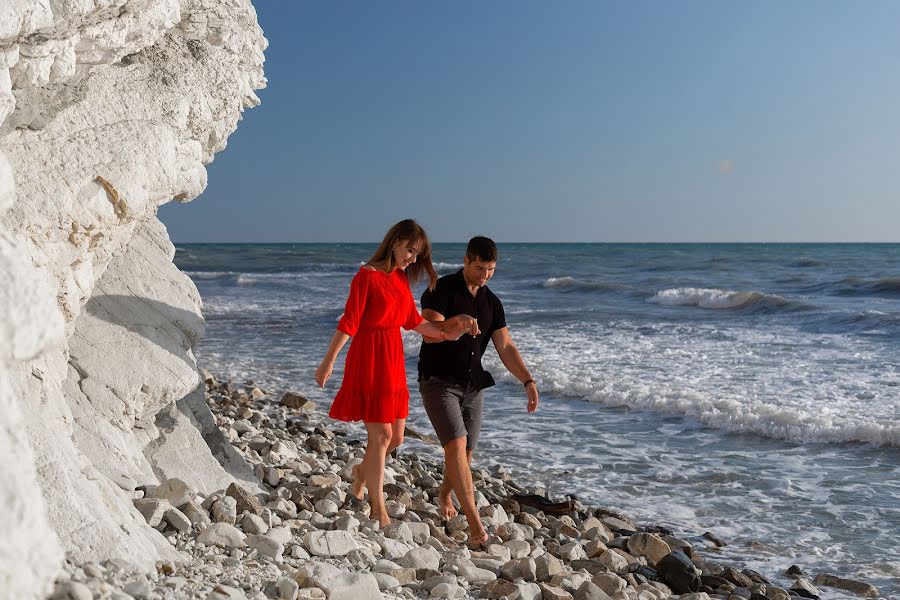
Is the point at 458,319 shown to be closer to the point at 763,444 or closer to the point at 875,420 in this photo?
the point at 763,444

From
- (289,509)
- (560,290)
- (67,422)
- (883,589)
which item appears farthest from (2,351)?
(560,290)

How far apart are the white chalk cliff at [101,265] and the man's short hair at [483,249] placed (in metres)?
1.75

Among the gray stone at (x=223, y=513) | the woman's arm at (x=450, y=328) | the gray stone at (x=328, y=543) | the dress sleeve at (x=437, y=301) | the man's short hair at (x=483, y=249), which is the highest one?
the man's short hair at (x=483, y=249)

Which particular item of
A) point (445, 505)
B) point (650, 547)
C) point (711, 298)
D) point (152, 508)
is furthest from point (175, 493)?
point (711, 298)

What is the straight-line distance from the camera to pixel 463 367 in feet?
16.8

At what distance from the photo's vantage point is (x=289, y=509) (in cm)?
484

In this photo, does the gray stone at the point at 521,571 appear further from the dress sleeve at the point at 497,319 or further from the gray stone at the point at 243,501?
the dress sleeve at the point at 497,319

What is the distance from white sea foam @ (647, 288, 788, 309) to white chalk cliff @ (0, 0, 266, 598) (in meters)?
20.7

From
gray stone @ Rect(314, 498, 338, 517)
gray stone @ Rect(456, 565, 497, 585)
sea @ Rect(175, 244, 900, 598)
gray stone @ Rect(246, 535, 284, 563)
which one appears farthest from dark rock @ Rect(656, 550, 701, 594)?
gray stone @ Rect(246, 535, 284, 563)

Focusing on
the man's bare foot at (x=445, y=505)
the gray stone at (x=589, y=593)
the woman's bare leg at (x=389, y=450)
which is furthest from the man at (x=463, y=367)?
the gray stone at (x=589, y=593)

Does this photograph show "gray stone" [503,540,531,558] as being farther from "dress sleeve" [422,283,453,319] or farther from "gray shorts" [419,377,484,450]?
"dress sleeve" [422,283,453,319]

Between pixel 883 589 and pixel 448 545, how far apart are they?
2588mm

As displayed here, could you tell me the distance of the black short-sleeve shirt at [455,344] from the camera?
5.10 m

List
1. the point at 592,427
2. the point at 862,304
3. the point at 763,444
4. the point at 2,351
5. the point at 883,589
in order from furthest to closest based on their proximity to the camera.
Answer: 1. the point at 862,304
2. the point at 592,427
3. the point at 763,444
4. the point at 883,589
5. the point at 2,351
